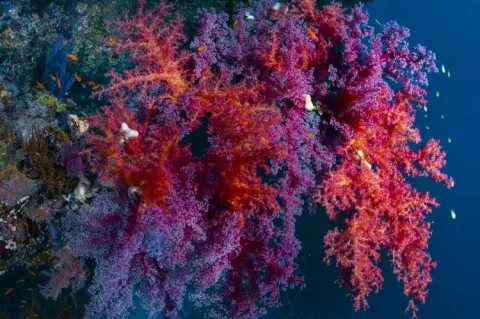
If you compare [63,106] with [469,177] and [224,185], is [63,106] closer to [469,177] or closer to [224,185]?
[224,185]

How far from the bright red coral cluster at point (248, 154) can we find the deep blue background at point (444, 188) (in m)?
3.60

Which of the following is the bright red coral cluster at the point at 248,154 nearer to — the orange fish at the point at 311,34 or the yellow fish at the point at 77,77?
the orange fish at the point at 311,34

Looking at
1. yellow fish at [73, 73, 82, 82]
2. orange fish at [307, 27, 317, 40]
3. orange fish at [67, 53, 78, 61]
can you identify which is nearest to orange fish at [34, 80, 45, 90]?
yellow fish at [73, 73, 82, 82]

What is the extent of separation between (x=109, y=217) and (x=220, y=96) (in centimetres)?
190

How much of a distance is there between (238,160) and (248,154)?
0.13 metres

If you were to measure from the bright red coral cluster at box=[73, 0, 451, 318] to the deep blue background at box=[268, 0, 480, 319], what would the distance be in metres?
3.60

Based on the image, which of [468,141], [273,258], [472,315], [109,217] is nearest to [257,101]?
[273,258]

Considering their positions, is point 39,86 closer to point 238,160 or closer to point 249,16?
point 249,16

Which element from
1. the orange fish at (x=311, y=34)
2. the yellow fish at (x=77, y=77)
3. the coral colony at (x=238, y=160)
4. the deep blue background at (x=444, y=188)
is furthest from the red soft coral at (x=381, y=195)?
the yellow fish at (x=77, y=77)

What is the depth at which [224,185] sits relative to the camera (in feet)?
11.3

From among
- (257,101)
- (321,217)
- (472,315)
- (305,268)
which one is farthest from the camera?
(472,315)

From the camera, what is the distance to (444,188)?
27.8ft

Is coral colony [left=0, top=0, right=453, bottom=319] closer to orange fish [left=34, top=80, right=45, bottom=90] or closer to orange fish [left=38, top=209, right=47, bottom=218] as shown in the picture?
orange fish [left=38, top=209, right=47, bottom=218]

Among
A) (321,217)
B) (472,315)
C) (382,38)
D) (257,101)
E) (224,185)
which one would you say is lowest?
(472,315)
